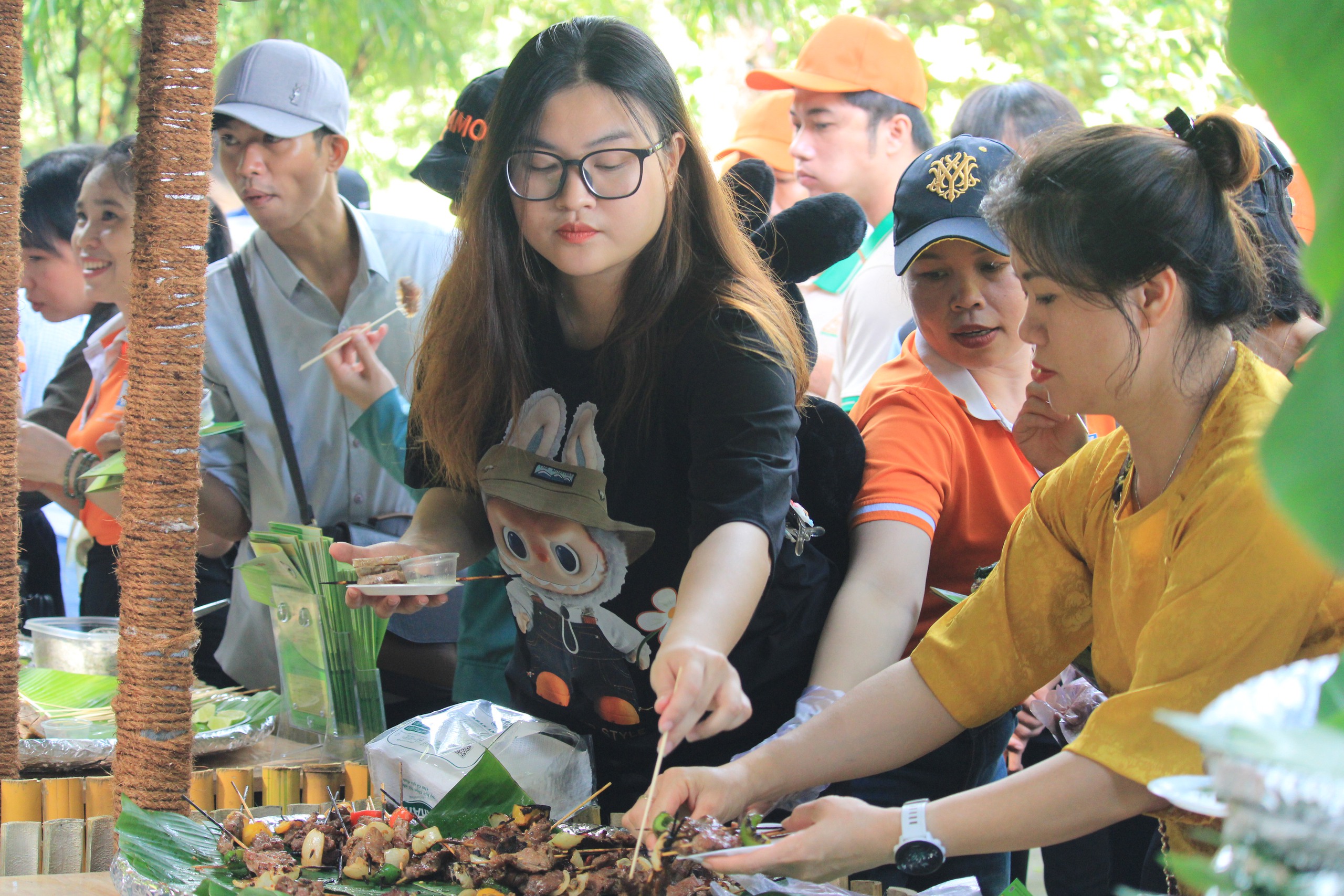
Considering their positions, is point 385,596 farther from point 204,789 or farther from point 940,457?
point 940,457

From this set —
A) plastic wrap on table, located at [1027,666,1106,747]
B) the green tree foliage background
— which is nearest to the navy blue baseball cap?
plastic wrap on table, located at [1027,666,1106,747]

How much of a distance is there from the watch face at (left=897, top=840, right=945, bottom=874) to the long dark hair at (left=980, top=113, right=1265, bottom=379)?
1.92ft

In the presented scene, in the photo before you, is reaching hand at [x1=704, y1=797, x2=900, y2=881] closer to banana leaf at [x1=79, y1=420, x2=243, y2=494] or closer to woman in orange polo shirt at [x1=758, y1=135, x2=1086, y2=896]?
woman in orange polo shirt at [x1=758, y1=135, x2=1086, y2=896]

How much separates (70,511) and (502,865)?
6.98 feet

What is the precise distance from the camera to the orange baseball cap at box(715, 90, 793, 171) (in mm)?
4266

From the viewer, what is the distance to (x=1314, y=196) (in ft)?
1.30

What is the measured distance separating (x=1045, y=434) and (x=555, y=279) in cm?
87

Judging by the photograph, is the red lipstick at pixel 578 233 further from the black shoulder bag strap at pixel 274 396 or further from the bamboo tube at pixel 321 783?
the black shoulder bag strap at pixel 274 396

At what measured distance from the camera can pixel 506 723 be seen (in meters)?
1.73

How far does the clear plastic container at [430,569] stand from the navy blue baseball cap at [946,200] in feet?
3.07

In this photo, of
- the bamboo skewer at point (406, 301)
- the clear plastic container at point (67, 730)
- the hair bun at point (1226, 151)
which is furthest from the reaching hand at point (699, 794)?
the bamboo skewer at point (406, 301)

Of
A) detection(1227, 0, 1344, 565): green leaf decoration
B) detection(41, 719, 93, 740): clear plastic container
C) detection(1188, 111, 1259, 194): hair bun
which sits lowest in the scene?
detection(41, 719, 93, 740): clear plastic container

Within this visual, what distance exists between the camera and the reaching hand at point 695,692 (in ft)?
4.29

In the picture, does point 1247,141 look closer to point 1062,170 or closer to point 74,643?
point 1062,170
